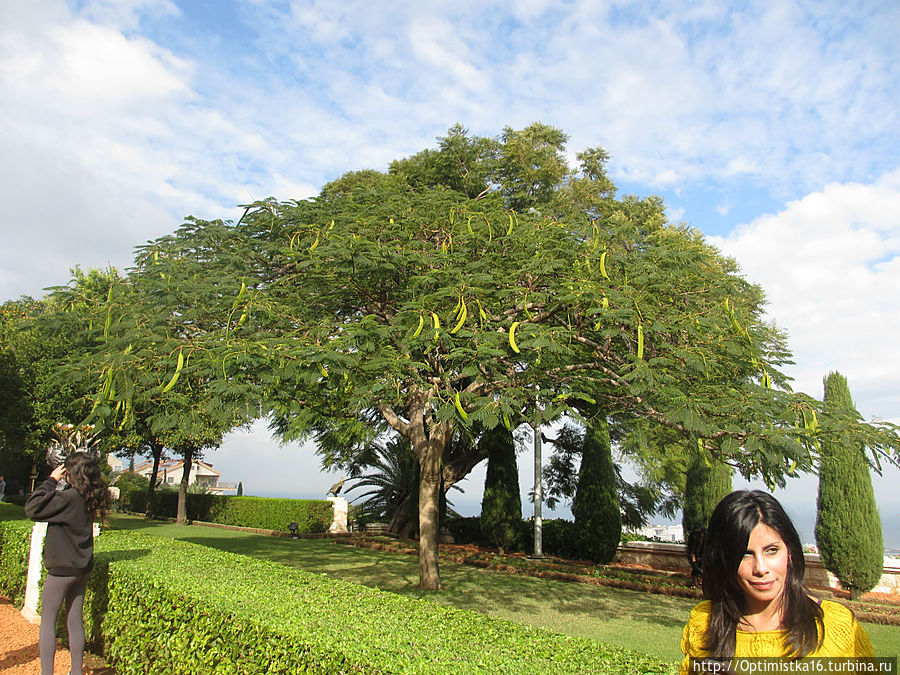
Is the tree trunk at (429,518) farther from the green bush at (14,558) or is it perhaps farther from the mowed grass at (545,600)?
the green bush at (14,558)

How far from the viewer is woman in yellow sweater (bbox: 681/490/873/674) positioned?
184 cm

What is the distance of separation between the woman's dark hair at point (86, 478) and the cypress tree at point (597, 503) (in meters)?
14.7

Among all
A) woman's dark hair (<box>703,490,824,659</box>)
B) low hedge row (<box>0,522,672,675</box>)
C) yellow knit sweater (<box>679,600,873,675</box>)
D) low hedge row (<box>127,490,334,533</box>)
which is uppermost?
woman's dark hair (<box>703,490,824,659</box>)

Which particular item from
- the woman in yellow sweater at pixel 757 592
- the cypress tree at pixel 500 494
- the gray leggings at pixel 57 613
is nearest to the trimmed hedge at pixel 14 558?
the gray leggings at pixel 57 613

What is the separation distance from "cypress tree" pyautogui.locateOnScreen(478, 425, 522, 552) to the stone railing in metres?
3.70

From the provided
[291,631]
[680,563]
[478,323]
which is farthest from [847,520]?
[291,631]

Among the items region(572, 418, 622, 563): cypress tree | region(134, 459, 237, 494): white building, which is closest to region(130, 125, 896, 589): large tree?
region(572, 418, 622, 563): cypress tree

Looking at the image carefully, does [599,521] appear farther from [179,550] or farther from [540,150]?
[179,550]

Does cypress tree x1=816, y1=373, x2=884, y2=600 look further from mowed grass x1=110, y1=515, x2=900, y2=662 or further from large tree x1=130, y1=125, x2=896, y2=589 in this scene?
large tree x1=130, y1=125, x2=896, y2=589

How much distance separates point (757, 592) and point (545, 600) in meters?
9.92

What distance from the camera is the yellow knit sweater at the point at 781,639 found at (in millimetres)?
1759

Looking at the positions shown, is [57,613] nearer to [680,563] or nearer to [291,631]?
[291,631]

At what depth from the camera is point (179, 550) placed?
7195 millimetres

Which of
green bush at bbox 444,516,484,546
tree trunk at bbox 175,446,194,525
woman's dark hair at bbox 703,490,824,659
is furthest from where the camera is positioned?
tree trunk at bbox 175,446,194,525
